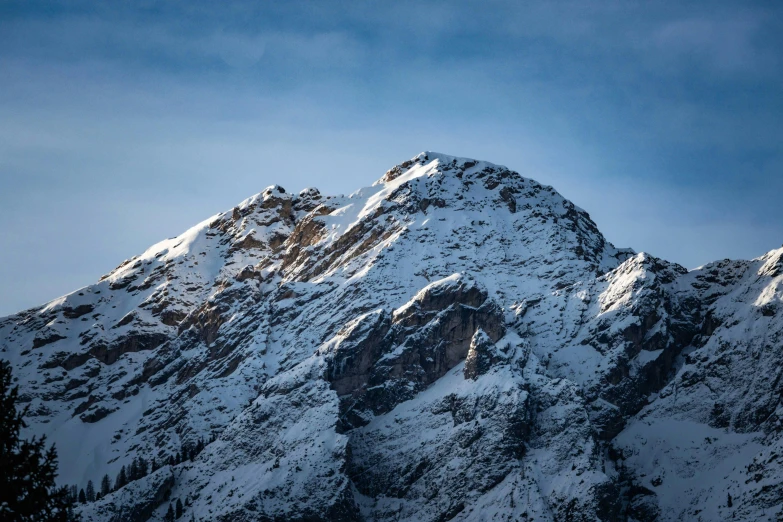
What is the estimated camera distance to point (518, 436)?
16588 cm

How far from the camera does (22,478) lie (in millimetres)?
36625

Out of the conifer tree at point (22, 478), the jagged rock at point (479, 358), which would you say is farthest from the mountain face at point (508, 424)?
the conifer tree at point (22, 478)

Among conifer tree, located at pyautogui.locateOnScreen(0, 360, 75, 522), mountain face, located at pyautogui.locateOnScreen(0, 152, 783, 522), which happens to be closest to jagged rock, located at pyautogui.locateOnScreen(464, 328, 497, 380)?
mountain face, located at pyautogui.locateOnScreen(0, 152, 783, 522)

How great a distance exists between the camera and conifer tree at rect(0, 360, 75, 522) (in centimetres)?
3594

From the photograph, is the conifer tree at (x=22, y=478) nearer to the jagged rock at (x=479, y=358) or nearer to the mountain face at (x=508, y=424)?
the mountain face at (x=508, y=424)

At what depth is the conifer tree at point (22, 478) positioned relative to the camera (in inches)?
1415

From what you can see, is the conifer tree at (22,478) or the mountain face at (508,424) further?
the mountain face at (508,424)

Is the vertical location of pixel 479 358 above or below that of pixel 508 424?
above

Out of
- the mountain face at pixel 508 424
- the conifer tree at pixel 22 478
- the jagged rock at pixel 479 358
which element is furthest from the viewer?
the jagged rock at pixel 479 358

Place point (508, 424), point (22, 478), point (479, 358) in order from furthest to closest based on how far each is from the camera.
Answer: point (479, 358), point (508, 424), point (22, 478)

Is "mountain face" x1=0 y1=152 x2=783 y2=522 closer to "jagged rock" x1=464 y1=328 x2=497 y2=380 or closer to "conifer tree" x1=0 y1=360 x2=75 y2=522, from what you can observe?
"jagged rock" x1=464 y1=328 x2=497 y2=380

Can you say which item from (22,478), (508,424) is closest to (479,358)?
(508,424)

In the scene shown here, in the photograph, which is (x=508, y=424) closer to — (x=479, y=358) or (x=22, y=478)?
(x=479, y=358)

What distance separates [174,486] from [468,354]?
2327 inches
